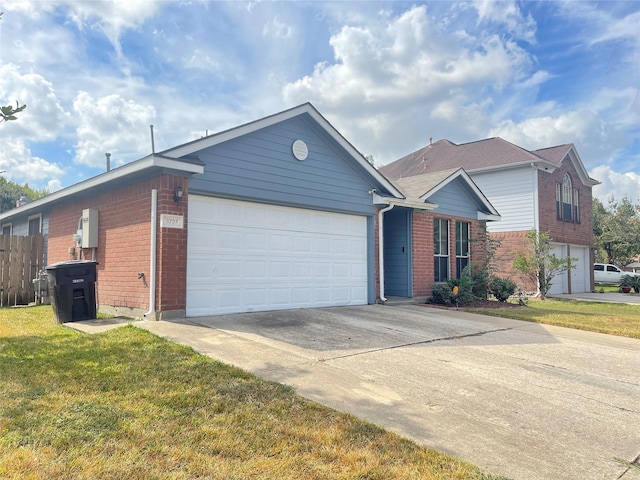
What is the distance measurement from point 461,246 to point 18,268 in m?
13.1

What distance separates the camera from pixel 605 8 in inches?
362

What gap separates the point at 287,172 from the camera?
31.1 ft

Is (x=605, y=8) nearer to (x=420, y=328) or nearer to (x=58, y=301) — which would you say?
(x=420, y=328)

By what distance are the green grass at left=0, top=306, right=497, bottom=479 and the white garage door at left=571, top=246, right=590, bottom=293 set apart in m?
22.3

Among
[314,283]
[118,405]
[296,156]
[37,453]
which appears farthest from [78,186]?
[37,453]

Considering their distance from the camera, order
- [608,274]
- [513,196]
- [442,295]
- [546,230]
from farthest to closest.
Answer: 1. [608,274]
2. [513,196]
3. [546,230]
4. [442,295]

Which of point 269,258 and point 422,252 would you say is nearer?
point 269,258

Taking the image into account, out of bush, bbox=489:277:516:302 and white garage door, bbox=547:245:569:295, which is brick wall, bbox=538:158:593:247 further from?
bush, bbox=489:277:516:302

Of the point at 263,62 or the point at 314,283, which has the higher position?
the point at 263,62

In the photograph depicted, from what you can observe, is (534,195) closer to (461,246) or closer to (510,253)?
(510,253)

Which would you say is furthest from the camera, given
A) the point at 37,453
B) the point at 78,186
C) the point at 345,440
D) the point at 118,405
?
the point at 78,186

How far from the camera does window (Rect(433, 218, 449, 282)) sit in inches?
529

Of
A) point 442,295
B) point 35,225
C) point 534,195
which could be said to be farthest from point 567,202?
point 35,225

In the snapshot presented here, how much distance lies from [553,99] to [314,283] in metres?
10.2
